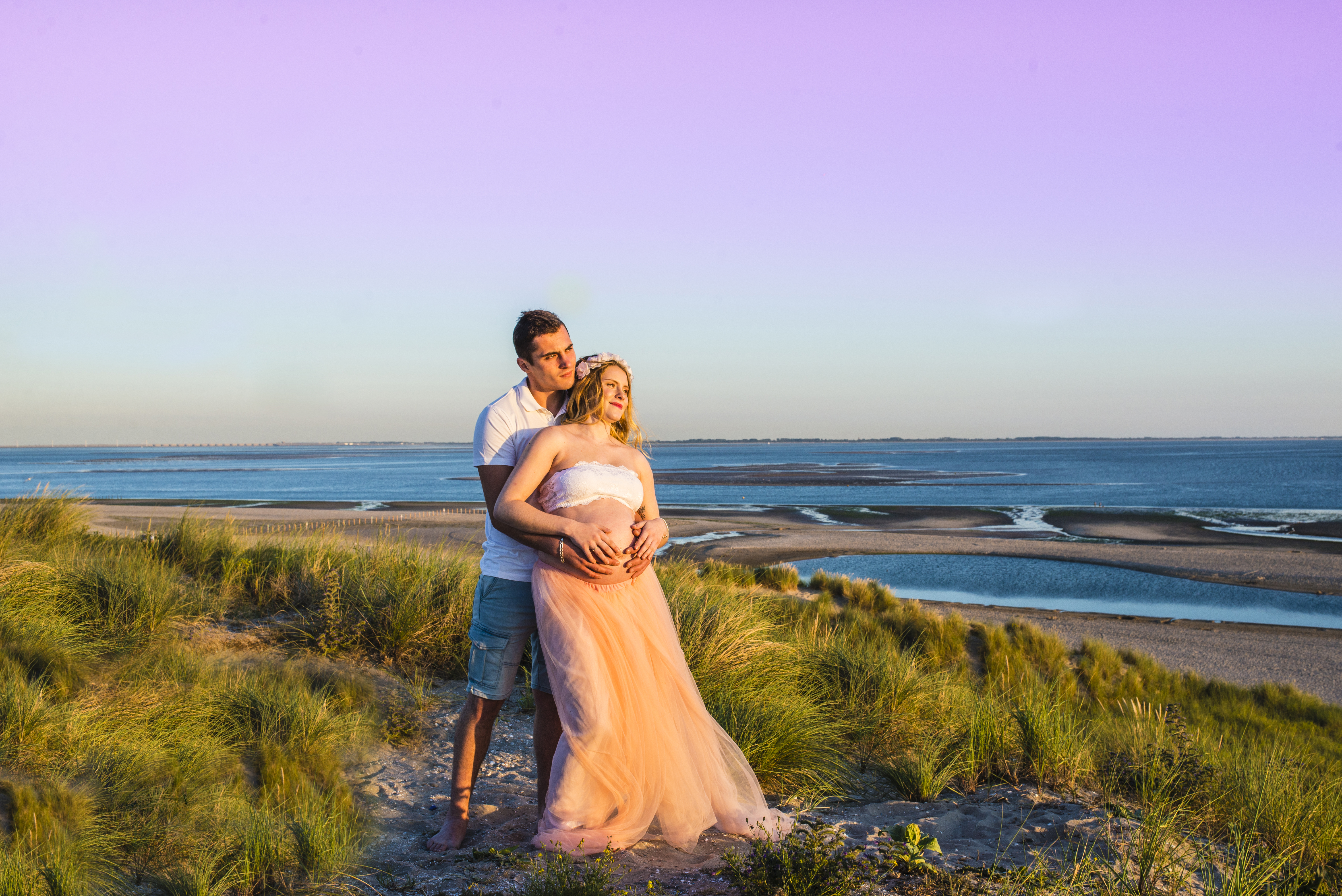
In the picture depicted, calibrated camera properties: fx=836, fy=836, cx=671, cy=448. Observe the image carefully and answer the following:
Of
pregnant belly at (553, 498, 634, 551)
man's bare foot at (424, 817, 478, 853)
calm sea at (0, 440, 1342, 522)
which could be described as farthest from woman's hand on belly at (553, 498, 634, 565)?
calm sea at (0, 440, 1342, 522)

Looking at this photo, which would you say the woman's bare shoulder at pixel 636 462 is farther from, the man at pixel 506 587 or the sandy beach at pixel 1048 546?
the sandy beach at pixel 1048 546

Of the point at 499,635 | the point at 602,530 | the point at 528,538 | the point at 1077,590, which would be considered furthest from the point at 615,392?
the point at 1077,590

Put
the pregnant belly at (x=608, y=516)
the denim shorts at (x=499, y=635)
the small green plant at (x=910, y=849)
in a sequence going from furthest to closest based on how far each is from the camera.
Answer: the denim shorts at (x=499, y=635)
the pregnant belly at (x=608, y=516)
the small green plant at (x=910, y=849)

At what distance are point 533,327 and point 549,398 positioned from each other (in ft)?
1.19

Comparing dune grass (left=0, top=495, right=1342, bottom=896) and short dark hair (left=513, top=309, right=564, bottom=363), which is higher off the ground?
short dark hair (left=513, top=309, right=564, bottom=363)

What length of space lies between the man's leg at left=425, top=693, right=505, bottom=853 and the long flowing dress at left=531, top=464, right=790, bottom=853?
1.13 feet

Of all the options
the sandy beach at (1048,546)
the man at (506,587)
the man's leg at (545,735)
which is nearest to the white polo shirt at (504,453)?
the man at (506,587)

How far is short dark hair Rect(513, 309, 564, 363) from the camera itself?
142 inches

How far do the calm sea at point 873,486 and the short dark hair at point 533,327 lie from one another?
1037 centimetres

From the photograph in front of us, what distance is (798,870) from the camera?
9.71ft

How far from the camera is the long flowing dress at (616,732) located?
11.1 ft

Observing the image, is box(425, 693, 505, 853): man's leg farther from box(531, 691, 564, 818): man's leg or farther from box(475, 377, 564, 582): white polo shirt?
box(475, 377, 564, 582): white polo shirt

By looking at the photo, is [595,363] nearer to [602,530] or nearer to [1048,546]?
[602,530]

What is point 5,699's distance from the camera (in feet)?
14.0
